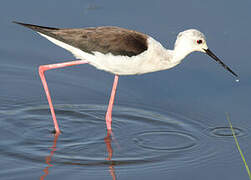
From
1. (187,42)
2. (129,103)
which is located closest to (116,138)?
(129,103)

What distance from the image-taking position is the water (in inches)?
275

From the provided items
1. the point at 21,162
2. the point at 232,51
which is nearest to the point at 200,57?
the point at 232,51

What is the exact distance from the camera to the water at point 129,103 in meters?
6.99

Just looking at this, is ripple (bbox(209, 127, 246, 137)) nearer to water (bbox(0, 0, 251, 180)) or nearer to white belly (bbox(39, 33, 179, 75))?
water (bbox(0, 0, 251, 180))

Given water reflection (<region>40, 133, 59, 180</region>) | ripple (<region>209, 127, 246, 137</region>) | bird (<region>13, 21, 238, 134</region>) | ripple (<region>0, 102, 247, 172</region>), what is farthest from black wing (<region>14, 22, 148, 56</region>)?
ripple (<region>209, 127, 246, 137</region>)

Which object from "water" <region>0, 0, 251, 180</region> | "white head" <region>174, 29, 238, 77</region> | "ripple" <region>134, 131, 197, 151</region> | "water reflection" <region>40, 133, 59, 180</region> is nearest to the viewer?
"water reflection" <region>40, 133, 59, 180</region>

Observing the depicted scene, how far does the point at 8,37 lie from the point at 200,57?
2.92 metres

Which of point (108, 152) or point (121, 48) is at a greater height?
point (121, 48)

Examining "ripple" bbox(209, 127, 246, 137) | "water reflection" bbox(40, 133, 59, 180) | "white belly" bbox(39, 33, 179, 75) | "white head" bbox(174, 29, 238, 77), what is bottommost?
"water reflection" bbox(40, 133, 59, 180)

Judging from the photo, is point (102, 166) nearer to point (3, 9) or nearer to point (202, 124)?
point (202, 124)

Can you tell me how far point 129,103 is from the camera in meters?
8.45

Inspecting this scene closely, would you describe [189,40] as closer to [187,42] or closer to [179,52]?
[187,42]

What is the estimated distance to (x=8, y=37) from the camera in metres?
9.68

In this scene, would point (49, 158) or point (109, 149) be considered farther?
point (109, 149)
